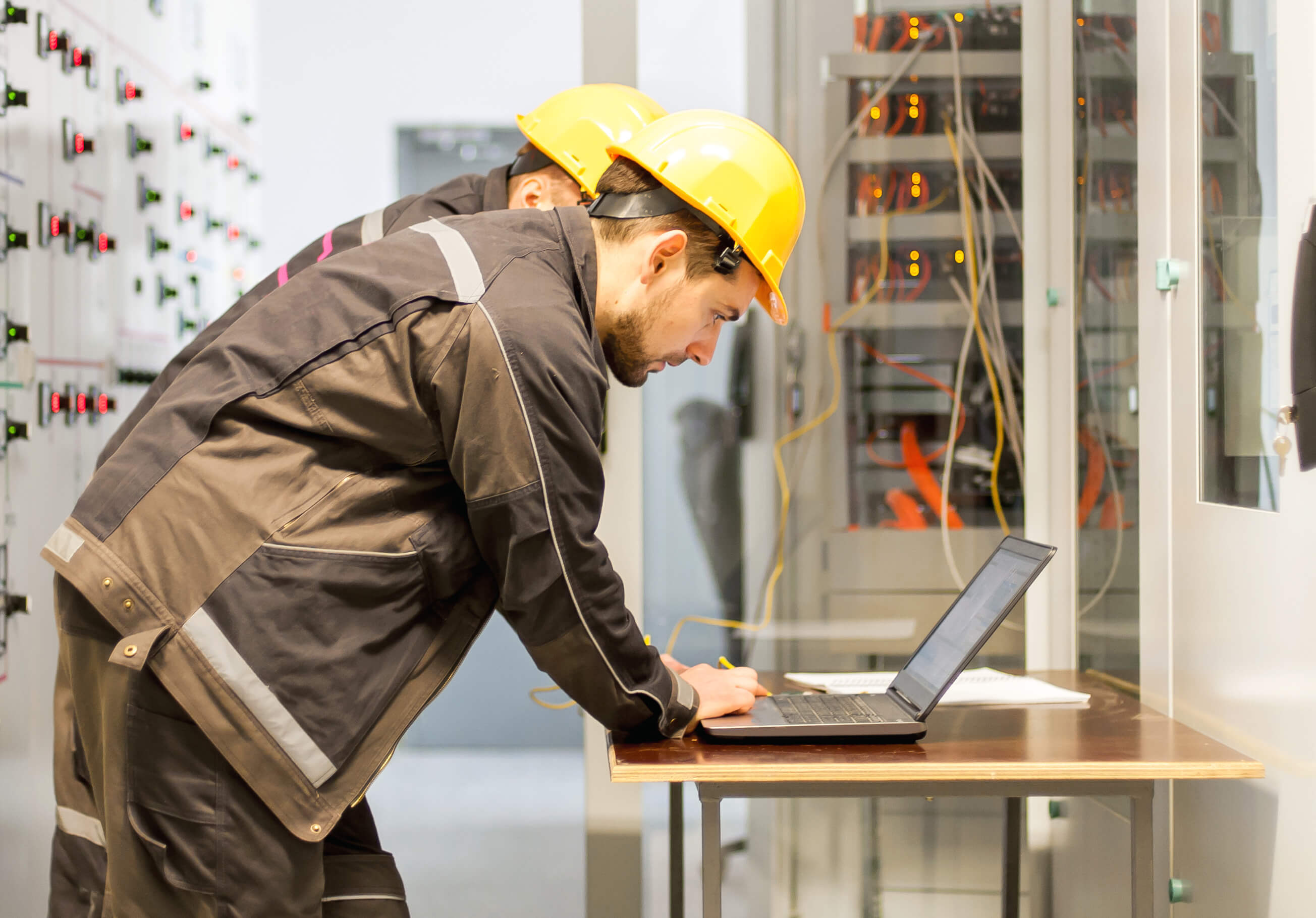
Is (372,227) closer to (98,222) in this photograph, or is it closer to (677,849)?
(98,222)

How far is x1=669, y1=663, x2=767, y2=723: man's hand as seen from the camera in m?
1.33

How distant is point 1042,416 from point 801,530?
0.54 m

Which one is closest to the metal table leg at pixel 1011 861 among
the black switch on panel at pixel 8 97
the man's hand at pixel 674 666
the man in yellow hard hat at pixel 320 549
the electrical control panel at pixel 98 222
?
the man's hand at pixel 674 666

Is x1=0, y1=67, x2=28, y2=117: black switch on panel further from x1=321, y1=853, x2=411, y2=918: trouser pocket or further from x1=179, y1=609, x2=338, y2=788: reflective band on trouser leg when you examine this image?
x1=321, y1=853, x2=411, y2=918: trouser pocket

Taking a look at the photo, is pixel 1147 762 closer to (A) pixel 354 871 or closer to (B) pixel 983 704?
(B) pixel 983 704

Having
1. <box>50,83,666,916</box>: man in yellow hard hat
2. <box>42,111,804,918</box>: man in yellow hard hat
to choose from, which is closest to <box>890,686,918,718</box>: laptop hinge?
<box>42,111,804,918</box>: man in yellow hard hat

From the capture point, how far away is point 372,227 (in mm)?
1770

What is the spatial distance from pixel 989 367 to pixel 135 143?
190 centimetres

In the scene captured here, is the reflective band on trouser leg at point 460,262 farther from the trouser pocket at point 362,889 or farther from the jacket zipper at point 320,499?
the trouser pocket at point 362,889

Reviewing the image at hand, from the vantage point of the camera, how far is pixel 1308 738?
1.23 metres

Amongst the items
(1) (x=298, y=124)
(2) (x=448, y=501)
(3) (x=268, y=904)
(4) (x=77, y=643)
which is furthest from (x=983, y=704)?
(1) (x=298, y=124)

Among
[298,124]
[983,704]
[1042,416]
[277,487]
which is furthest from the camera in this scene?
[298,124]

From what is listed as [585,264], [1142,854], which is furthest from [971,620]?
[585,264]

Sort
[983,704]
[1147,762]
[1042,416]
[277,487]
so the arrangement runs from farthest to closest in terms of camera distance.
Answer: [1042,416], [983,704], [1147,762], [277,487]
